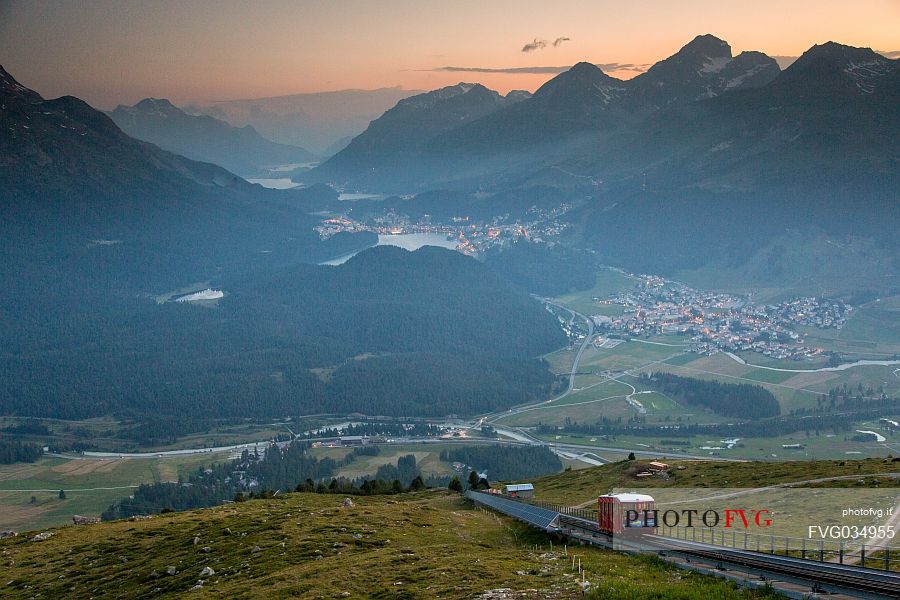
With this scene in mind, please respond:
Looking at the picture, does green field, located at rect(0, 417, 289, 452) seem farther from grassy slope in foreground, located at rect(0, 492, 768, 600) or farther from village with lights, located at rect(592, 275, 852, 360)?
village with lights, located at rect(592, 275, 852, 360)

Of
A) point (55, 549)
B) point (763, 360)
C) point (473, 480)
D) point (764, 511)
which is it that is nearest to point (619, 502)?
point (764, 511)

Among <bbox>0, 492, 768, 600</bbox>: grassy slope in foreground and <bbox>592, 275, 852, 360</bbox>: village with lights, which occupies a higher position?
<bbox>592, 275, 852, 360</bbox>: village with lights

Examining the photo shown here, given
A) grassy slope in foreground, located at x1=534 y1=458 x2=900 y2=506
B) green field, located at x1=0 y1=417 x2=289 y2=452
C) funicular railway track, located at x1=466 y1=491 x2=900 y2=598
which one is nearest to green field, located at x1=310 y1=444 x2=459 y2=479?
green field, located at x1=0 y1=417 x2=289 y2=452

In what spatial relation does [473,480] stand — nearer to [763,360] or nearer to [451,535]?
[451,535]

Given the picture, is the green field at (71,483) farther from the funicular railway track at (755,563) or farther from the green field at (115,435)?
the funicular railway track at (755,563)

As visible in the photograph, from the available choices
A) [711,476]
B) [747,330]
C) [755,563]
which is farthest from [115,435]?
[747,330]

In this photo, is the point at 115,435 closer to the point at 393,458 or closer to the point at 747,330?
the point at 393,458
